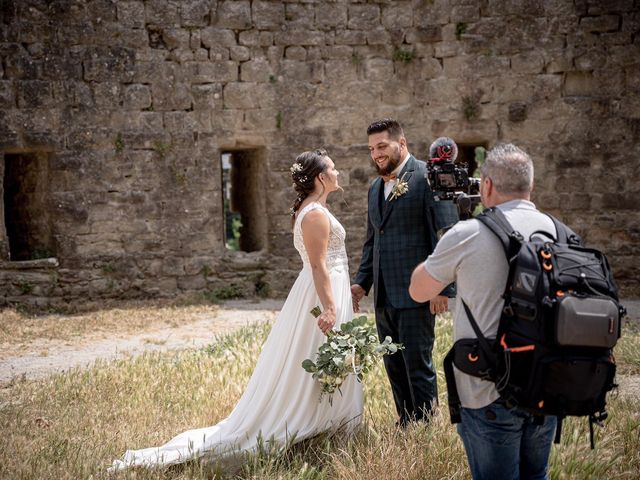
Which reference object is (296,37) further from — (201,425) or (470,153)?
(201,425)

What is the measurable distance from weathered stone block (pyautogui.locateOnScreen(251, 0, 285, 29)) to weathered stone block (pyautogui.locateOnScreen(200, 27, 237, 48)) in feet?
1.21

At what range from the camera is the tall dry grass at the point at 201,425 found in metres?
3.37

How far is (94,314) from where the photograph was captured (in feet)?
26.8

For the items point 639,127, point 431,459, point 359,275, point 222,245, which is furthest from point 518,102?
point 431,459

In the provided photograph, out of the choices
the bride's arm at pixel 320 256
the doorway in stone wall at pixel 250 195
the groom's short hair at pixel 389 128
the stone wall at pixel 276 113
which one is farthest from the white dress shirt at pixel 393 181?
the doorway in stone wall at pixel 250 195

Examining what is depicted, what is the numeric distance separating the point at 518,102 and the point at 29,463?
765 cm

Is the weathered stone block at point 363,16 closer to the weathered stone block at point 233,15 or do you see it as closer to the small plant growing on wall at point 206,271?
the weathered stone block at point 233,15

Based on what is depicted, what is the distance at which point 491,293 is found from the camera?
8.16ft

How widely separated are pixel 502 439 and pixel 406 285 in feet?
4.82

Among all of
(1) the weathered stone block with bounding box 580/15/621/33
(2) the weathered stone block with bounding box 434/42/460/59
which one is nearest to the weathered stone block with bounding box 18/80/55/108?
(2) the weathered stone block with bounding box 434/42/460/59

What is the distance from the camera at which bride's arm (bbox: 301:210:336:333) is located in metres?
3.69

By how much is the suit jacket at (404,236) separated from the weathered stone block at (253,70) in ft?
17.9

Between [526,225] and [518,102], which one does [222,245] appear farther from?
[526,225]

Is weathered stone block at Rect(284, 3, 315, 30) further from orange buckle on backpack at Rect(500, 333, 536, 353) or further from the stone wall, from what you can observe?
orange buckle on backpack at Rect(500, 333, 536, 353)
